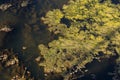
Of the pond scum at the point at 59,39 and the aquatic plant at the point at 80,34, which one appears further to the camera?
the aquatic plant at the point at 80,34

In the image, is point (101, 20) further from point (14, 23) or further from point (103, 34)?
point (14, 23)

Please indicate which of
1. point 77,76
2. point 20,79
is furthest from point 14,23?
point 77,76

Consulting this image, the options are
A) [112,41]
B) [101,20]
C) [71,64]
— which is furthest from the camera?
[101,20]

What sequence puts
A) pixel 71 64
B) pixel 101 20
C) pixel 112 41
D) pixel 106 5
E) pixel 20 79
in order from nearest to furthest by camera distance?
pixel 20 79 → pixel 71 64 → pixel 112 41 → pixel 101 20 → pixel 106 5

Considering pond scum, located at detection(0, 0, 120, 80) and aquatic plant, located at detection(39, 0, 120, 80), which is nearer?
pond scum, located at detection(0, 0, 120, 80)

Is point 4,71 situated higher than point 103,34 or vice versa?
point 103,34

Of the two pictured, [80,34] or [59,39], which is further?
[80,34]

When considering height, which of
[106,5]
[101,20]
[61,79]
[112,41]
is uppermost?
[106,5]

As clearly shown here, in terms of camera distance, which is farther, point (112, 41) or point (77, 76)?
point (112, 41)
